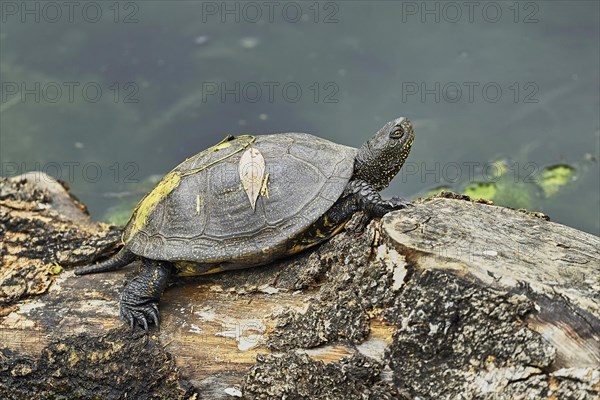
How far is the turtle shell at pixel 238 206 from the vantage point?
3826 millimetres

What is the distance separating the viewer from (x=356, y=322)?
3355 mm

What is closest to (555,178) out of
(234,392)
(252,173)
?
(252,173)

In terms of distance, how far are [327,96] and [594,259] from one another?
4185 mm

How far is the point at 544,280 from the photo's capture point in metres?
3.07

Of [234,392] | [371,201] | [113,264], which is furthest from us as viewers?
[113,264]

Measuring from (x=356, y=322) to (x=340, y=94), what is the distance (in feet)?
13.5

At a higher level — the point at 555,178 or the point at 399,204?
the point at 399,204

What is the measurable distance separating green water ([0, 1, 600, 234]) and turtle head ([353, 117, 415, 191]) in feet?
8.43

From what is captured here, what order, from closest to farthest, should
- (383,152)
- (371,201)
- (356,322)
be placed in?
1. (356,322)
2. (371,201)
3. (383,152)

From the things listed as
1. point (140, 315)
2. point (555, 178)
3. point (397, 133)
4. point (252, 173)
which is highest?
point (397, 133)

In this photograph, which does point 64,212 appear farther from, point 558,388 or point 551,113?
point 551,113

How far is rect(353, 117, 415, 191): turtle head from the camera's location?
406 centimetres

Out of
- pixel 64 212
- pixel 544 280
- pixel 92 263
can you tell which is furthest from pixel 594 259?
pixel 64 212

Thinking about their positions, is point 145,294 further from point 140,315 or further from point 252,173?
point 252,173
